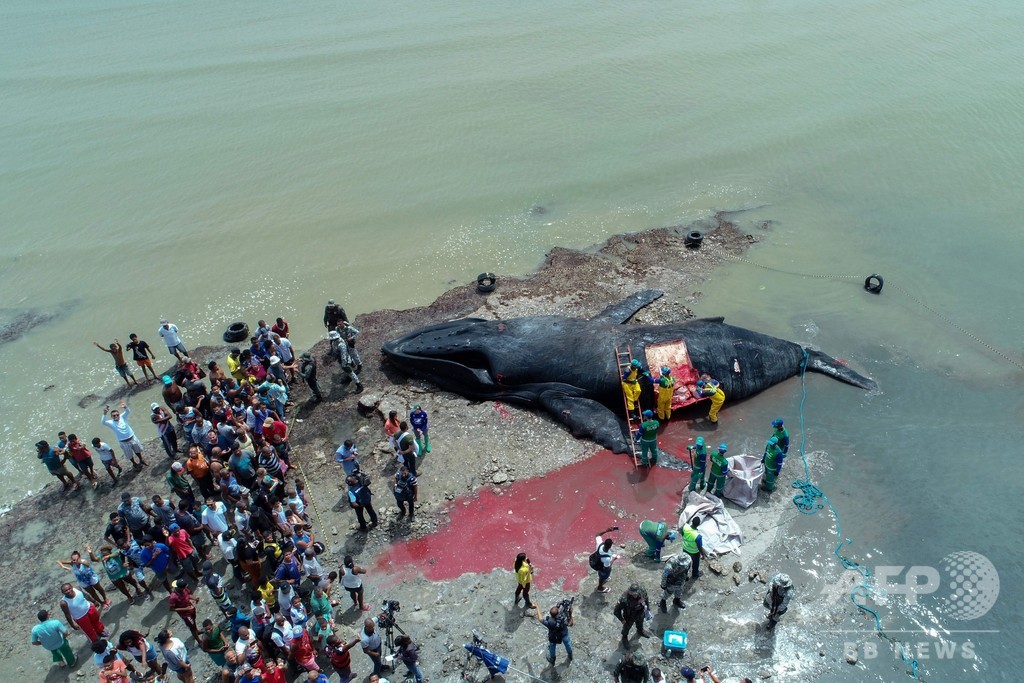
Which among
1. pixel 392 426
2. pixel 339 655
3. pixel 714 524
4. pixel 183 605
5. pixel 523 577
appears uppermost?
pixel 392 426

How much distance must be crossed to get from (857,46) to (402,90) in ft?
82.4

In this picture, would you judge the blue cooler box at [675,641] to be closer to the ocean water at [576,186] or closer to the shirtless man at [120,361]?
the ocean water at [576,186]

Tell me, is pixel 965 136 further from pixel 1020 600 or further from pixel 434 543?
pixel 434 543

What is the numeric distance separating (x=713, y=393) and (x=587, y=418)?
3.10 meters

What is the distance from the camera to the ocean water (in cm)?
1667

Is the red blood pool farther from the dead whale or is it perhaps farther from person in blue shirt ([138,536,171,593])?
person in blue shirt ([138,536,171,593])

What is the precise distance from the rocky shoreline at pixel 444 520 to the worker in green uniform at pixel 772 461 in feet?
1.82

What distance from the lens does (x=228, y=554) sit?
41.0ft

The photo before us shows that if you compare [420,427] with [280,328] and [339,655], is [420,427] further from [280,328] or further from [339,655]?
[339,655]

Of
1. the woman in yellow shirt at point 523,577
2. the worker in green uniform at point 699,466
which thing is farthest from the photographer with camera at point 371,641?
the worker in green uniform at point 699,466

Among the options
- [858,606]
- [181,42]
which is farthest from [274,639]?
[181,42]

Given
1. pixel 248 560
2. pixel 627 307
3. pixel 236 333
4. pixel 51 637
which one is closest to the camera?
pixel 51 637

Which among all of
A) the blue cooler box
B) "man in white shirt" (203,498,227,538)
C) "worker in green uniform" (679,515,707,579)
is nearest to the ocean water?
"worker in green uniform" (679,515,707,579)

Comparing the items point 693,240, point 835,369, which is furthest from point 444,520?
point 693,240
